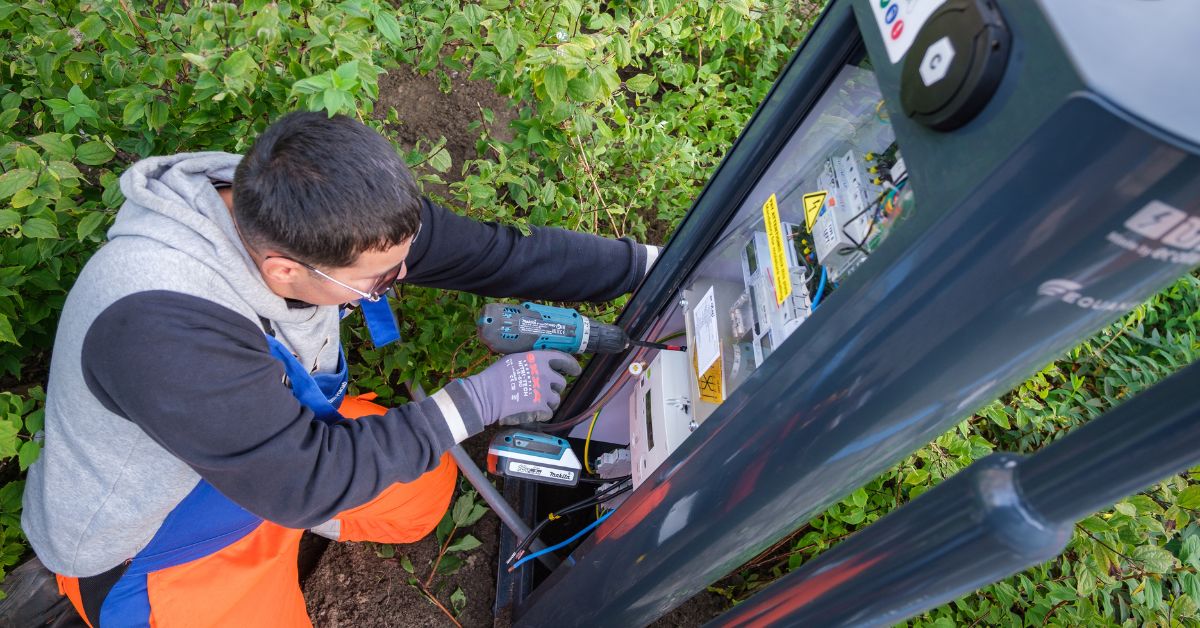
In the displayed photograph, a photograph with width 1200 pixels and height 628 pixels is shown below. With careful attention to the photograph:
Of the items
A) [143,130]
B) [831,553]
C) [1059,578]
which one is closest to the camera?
[831,553]

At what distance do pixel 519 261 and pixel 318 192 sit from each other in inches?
28.0

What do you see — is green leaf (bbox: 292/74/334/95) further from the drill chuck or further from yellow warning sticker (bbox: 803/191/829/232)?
yellow warning sticker (bbox: 803/191/829/232)

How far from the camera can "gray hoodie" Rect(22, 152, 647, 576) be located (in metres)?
1.32

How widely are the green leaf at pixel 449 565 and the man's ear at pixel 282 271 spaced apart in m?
1.37

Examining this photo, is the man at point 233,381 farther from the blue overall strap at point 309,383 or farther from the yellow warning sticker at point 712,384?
the yellow warning sticker at point 712,384

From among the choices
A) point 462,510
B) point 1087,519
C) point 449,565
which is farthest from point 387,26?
point 1087,519

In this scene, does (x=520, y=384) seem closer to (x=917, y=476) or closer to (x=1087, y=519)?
(x=917, y=476)

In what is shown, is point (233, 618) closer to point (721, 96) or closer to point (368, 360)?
point (368, 360)

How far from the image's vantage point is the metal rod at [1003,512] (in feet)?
1.90

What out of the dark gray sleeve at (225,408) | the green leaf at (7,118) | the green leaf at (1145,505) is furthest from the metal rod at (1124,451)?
the green leaf at (7,118)

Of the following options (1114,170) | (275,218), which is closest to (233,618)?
(275,218)

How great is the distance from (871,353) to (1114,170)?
0.34 m

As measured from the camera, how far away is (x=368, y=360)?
2504mm

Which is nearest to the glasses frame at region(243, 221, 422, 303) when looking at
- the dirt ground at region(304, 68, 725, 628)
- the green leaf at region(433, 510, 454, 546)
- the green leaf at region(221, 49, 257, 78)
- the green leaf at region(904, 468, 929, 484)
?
the green leaf at region(221, 49, 257, 78)
